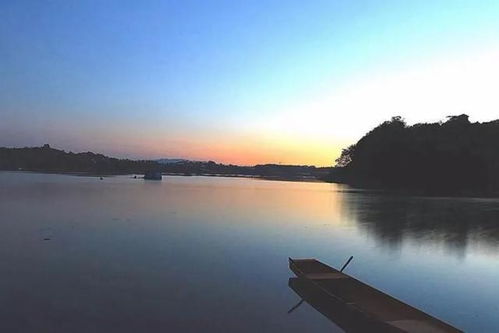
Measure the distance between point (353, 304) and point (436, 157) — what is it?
93707mm

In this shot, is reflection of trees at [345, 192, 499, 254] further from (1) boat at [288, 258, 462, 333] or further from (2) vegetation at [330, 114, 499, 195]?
(2) vegetation at [330, 114, 499, 195]

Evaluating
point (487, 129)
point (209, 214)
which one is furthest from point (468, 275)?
point (487, 129)

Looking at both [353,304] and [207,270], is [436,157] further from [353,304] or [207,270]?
[353,304]

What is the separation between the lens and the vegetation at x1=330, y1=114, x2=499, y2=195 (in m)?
95.9

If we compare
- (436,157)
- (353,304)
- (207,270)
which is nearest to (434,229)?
(207,270)

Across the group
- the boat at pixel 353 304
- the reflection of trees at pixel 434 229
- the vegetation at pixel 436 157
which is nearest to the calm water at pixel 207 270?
the reflection of trees at pixel 434 229

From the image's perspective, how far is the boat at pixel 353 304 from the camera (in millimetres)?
10737

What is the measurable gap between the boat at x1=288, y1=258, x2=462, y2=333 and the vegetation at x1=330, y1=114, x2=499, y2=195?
87776 millimetres

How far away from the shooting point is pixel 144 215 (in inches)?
1447

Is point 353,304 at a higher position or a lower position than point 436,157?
lower

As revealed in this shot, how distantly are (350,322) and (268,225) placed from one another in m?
21.1

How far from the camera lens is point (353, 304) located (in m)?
12.5

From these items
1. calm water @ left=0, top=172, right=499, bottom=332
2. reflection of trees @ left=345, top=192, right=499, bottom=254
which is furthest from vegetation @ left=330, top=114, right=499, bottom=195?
calm water @ left=0, top=172, right=499, bottom=332

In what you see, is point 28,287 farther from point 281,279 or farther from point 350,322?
point 350,322
